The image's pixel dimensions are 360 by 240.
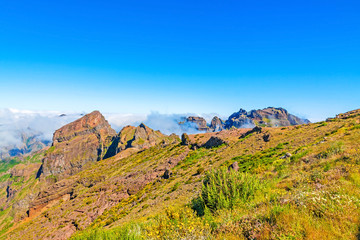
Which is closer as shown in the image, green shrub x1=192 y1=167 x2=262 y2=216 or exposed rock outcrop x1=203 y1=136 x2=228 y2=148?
green shrub x1=192 y1=167 x2=262 y2=216

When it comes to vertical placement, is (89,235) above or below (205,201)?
below

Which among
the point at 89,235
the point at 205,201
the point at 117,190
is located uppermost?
the point at 205,201

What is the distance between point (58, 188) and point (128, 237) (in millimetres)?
115617

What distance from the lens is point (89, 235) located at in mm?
8250

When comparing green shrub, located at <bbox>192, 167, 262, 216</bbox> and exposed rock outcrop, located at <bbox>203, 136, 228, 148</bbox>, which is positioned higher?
green shrub, located at <bbox>192, 167, 262, 216</bbox>

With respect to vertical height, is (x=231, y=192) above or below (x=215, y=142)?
above

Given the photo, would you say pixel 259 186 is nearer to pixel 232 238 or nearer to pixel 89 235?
pixel 232 238

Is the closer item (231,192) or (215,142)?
(231,192)

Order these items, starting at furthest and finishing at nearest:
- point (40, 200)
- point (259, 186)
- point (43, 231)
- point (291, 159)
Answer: point (40, 200), point (43, 231), point (291, 159), point (259, 186)

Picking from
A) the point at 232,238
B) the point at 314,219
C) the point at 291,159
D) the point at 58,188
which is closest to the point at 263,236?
the point at 232,238

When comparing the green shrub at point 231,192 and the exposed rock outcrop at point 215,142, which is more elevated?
the green shrub at point 231,192

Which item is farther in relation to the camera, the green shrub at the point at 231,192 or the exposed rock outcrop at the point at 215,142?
the exposed rock outcrop at the point at 215,142

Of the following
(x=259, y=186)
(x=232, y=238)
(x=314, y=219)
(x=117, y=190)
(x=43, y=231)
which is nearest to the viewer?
(x=314, y=219)

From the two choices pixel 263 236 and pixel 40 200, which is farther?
pixel 40 200
